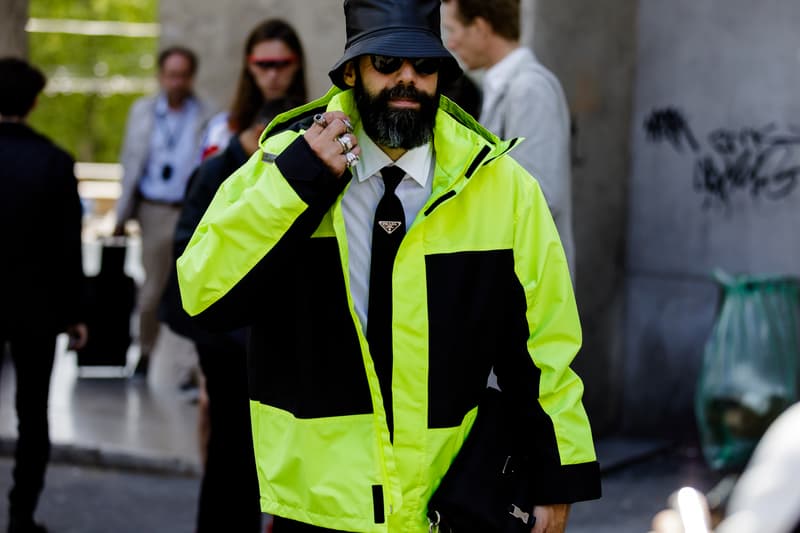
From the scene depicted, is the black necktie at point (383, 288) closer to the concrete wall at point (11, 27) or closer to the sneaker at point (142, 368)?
the concrete wall at point (11, 27)

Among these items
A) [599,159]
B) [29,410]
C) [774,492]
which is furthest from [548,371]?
[599,159]

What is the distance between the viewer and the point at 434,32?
3289 millimetres

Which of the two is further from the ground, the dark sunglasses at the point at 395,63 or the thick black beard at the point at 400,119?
the dark sunglasses at the point at 395,63

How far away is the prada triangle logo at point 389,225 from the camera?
3.20 meters

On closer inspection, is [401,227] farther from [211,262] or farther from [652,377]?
[652,377]

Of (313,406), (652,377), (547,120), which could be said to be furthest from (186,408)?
(313,406)

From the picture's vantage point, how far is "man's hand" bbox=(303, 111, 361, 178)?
310cm

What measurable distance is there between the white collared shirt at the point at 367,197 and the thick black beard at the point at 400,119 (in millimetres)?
50

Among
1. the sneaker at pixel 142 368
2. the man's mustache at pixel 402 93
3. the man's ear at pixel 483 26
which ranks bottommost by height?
the sneaker at pixel 142 368

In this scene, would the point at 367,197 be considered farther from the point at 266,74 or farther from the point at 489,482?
the point at 266,74

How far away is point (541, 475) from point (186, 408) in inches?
222

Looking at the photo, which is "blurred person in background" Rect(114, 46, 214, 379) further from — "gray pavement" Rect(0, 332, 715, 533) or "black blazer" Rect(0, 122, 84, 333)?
"black blazer" Rect(0, 122, 84, 333)

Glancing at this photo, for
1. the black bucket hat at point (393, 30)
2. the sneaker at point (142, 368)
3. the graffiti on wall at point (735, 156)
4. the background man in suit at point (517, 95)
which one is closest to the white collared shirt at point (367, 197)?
the black bucket hat at point (393, 30)

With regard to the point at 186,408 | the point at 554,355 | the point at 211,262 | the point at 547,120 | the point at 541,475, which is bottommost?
the point at 186,408
